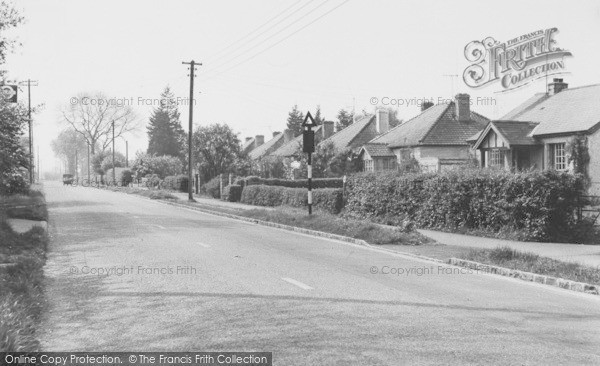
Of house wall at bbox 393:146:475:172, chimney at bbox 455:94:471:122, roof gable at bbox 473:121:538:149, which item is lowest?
house wall at bbox 393:146:475:172

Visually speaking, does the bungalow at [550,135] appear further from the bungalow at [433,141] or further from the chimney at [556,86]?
the bungalow at [433,141]

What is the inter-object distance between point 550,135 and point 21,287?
2966 centimetres

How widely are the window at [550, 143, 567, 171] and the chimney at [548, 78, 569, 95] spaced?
26.1 ft

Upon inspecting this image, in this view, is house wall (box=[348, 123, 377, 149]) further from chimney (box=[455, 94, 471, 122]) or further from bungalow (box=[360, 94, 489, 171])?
chimney (box=[455, 94, 471, 122])

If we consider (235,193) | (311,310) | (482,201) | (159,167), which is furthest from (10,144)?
(159,167)

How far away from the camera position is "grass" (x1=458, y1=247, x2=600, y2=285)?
10.2 meters

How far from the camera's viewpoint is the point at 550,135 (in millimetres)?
32438

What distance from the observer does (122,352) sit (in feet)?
19.2

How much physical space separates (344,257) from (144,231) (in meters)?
7.71

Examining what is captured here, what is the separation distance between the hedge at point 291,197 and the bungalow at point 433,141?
10335 millimetres

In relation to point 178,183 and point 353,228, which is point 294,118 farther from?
point 353,228

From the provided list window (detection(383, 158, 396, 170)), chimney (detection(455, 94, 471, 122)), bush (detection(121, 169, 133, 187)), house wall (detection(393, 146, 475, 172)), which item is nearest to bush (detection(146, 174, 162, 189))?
bush (detection(121, 169, 133, 187))

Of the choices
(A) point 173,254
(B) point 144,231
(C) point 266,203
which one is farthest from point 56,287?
(C) point 266,203

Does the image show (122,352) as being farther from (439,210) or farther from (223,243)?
(439,210)
